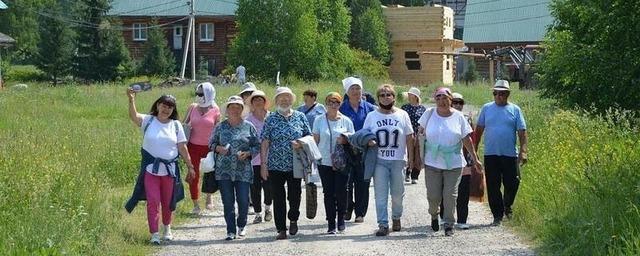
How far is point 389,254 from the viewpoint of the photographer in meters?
11.2

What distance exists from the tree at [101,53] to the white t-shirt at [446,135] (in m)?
58.5

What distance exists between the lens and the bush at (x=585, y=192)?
9953 mm

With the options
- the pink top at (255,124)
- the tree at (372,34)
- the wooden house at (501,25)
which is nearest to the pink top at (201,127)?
the pink top at (255,124)

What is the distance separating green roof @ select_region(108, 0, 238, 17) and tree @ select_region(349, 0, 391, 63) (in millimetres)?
9315

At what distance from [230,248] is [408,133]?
248cm

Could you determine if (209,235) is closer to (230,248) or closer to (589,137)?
(230,248)

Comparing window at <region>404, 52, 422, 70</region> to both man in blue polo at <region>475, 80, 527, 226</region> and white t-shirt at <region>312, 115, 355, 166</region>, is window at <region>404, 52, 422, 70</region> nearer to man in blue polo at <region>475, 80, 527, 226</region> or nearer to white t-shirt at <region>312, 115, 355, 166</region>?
man in blue polo at <region>475, 80, 527, 226</region>

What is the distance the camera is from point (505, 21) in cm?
8294

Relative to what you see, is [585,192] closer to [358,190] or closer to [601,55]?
[358,190]

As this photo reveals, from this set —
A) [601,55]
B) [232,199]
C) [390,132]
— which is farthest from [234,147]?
[601,55]

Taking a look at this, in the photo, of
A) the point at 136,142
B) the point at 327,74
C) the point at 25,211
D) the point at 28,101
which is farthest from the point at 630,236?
the point at 327,74

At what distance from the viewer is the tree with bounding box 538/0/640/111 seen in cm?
1838

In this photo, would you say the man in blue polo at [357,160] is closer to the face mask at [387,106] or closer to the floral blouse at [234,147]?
the face mask at [387,106]

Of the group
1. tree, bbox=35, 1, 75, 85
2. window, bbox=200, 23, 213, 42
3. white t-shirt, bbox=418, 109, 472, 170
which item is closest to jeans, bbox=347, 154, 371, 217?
white t-shirt, bbox=418, 109, 472, 170
